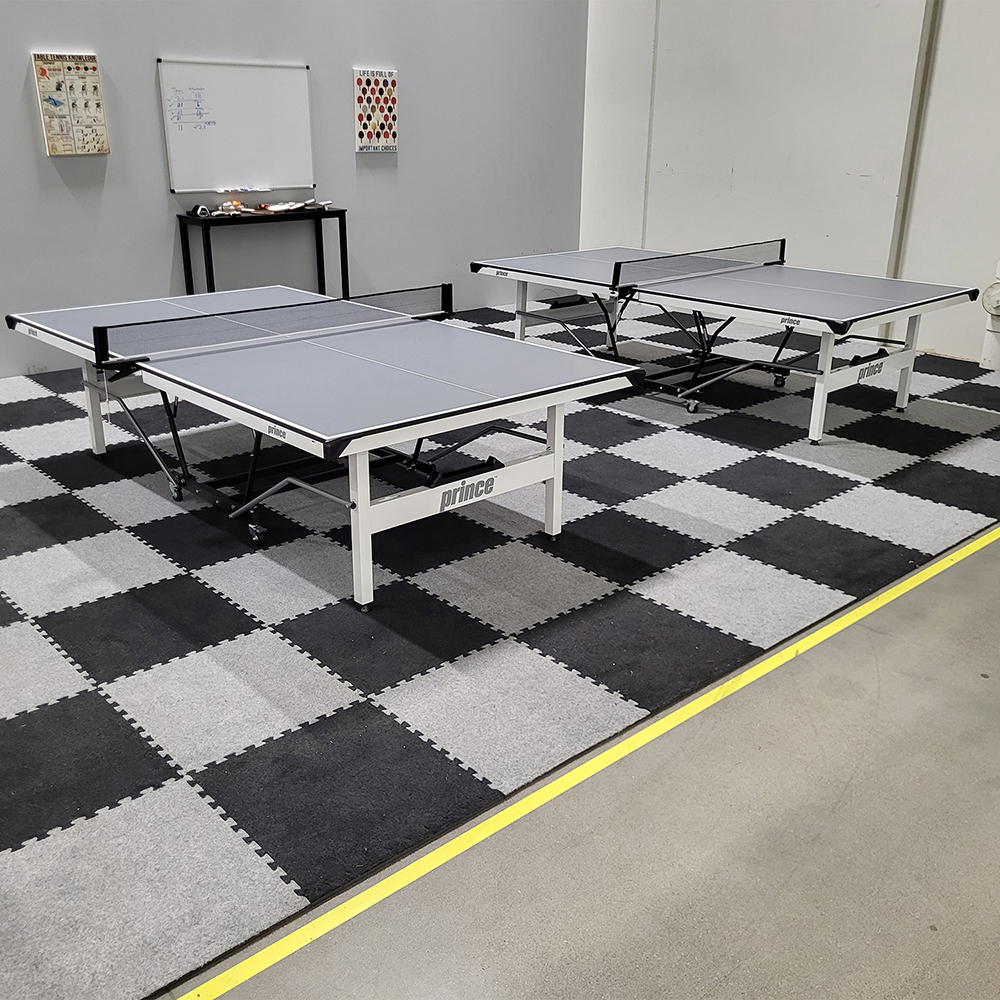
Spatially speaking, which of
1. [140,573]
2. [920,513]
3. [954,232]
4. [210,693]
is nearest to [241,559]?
[140,573]

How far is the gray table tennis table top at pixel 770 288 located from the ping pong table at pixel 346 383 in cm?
161

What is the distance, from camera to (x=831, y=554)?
4281 millimetres

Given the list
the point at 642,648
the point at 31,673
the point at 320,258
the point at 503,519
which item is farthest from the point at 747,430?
the point at 31,673

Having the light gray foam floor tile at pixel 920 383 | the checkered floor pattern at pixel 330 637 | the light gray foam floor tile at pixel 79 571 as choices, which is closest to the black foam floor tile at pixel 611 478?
the checkered floor pattern at pixel 330 637

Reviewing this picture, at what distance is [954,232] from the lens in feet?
24.2

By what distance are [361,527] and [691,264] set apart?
4.20 metres

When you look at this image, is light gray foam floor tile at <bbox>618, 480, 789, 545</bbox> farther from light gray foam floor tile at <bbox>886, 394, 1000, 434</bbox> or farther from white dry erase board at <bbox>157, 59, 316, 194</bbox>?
white dry erase board at <bbox>157, 59, 316, 194</bbox>

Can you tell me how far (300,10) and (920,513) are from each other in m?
5.71

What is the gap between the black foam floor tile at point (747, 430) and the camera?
5707mm

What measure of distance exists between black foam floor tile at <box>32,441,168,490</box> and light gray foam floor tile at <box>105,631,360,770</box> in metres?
1.95

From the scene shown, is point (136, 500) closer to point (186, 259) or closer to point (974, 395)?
point (186, 259)

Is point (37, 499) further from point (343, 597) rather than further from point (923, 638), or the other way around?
point (923, 638)

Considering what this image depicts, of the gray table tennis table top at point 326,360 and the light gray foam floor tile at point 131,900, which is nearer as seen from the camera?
the light gray foam floor tile at point 131,900

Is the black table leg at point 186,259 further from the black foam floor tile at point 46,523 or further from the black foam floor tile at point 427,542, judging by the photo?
the black foam floor tile at point 427,542
